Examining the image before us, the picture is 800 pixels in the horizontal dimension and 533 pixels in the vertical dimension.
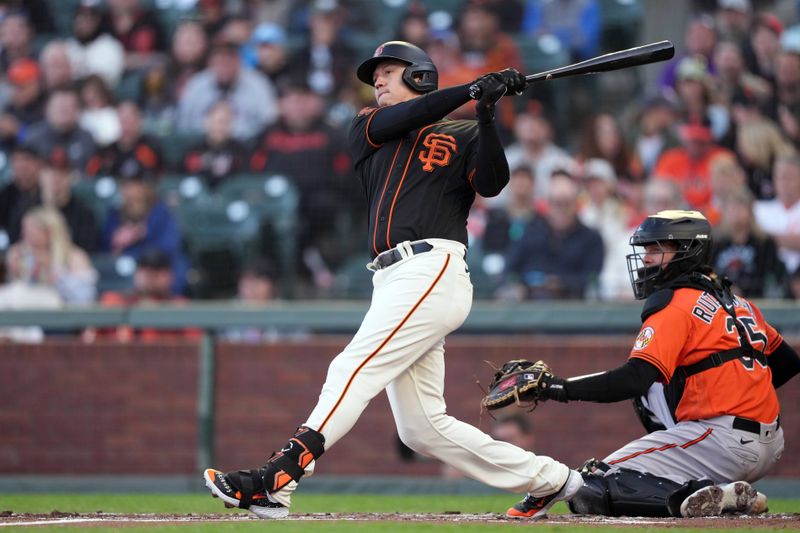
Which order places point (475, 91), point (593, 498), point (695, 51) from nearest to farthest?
point (475, 91) → point (593, 498) → point (695, 51)

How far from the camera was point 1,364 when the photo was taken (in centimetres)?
849

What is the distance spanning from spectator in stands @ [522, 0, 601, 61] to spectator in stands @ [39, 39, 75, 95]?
4.69 metres

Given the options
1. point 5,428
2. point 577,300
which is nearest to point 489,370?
point 577,300

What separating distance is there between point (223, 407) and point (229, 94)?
13.0ft

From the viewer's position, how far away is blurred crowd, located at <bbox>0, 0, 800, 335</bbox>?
9102 mm

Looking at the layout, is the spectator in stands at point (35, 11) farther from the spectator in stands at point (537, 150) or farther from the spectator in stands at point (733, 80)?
the spectator in stands at point (733, 80)

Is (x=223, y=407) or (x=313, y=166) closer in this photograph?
(x=223, y=407)

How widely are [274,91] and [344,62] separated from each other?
771 millimetres

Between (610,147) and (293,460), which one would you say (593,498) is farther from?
(610,147)

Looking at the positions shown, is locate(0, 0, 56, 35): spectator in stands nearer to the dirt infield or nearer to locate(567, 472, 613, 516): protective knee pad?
the dirt infield

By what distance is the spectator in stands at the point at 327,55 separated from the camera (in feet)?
36.8

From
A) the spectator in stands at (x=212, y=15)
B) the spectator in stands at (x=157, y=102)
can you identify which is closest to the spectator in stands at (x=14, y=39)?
the spectator in stands at (x=157, y=102)

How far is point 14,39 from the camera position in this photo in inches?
490

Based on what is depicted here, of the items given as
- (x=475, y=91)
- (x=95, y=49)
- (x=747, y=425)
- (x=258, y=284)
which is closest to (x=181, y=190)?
(x=258, y=284)
